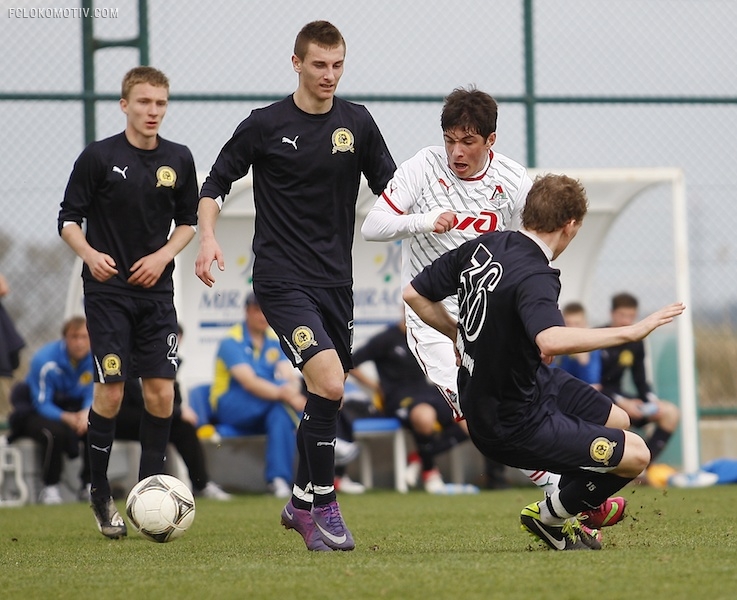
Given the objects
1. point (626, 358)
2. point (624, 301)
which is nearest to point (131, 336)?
point (624, 301)

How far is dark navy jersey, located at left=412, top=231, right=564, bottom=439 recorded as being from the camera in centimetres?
439

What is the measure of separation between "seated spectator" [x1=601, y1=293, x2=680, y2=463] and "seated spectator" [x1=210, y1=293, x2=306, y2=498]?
101 inches

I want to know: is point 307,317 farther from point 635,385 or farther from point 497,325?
point 635,385

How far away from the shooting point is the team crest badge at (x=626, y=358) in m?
10.3

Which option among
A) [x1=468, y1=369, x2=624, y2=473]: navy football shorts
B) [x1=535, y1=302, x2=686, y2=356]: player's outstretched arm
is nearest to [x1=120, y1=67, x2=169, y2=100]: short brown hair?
[x1=468, y1=369, x2=624, y2=473]: navy football shorts

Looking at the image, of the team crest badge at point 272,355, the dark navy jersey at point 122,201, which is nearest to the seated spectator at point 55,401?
the team crest badge at point 272,355

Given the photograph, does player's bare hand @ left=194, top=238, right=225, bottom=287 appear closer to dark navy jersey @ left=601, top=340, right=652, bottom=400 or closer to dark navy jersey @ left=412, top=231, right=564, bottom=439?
dark navy jersey @ left=412, top=231, right=564, bottom=439

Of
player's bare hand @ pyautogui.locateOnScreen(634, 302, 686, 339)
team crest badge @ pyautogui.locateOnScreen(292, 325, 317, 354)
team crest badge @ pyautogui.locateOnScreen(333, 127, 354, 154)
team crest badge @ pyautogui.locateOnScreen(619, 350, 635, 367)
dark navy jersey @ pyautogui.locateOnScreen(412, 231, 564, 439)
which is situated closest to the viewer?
player's bare hand @ pyautogui.locateOnScreen(634, 302, 686, 339)

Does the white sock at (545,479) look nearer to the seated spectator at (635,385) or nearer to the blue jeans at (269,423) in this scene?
the blue jeans at (269,423)

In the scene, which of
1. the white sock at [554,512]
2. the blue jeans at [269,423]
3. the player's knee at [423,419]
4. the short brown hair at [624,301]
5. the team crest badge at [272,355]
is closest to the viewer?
the white sock at [554,512]

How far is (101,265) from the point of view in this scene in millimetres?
6000

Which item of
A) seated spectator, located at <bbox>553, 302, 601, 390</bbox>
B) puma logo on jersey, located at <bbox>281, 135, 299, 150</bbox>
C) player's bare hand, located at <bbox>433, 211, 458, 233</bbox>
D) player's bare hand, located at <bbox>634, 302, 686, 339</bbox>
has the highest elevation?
puma logo on jersey, located at <bbox>281, 135, 299, 150</bbox>

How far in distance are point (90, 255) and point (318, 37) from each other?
1.63 meters

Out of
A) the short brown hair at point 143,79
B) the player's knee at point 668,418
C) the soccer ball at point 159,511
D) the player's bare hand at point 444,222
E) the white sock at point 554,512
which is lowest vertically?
the player's knee at point 668,418
